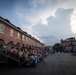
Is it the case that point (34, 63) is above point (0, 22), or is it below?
below

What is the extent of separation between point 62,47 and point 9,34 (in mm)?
82662

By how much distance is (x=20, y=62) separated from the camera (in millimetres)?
13250

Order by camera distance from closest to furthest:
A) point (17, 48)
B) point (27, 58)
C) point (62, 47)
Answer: point (27, 58)
point (17, 48)
point (62, 47)

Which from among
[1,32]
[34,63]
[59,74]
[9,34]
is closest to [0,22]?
[1,32]

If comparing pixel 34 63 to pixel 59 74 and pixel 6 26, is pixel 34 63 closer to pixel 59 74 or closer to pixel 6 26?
pixel 59 74

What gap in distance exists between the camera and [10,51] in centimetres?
1309

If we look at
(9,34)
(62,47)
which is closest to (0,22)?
(9,34)

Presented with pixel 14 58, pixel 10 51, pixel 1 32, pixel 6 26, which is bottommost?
pixel 14 58

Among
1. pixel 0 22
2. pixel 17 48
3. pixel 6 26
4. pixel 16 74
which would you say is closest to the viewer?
pixel 16 74

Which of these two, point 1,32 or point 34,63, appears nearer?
point 34,63

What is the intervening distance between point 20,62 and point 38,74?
5.05m

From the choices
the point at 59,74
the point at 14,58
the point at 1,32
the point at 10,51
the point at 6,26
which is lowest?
the point at 59,74

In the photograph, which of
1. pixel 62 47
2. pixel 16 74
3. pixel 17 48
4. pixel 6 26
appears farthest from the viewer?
pixel 62 47

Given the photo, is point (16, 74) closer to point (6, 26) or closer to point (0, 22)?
point (0, 22)
